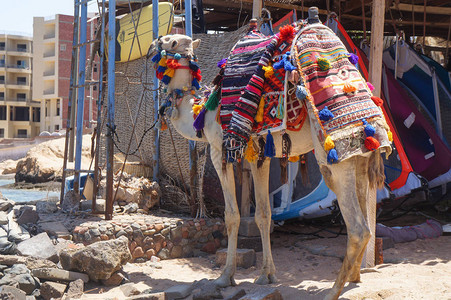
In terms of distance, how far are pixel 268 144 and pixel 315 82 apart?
0.72 meters

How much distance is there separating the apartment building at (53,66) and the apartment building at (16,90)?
19.5 ft

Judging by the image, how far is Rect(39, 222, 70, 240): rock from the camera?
621 centimetres

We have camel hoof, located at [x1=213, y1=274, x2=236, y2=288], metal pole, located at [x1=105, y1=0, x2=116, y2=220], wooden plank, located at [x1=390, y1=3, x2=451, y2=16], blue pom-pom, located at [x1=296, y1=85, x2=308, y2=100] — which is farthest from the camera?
wooden plank, located at [x1=390, y1=3, x2=451, y2=16]

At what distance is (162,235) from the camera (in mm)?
6688

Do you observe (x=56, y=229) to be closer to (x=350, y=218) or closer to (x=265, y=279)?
(x=265, y=279)

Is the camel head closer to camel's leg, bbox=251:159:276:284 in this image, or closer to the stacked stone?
camel's leg, bbox=251:159:276:284

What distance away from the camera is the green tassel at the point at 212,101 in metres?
5.10

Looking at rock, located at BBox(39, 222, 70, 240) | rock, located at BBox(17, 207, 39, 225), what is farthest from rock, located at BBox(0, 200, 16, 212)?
rock, located at BBox(39, 222, 70, 240)

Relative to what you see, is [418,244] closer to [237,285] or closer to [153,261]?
[237,285]

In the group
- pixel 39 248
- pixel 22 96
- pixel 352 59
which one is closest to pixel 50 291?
pixel 39 248

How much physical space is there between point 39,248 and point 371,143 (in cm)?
395

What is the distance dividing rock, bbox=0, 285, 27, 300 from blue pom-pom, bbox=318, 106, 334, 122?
3148 millimetres

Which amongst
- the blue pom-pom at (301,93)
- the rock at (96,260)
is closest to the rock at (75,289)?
the rock at (96,260)

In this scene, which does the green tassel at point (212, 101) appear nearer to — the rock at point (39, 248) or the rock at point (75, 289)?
the rock at point (75, 289)
